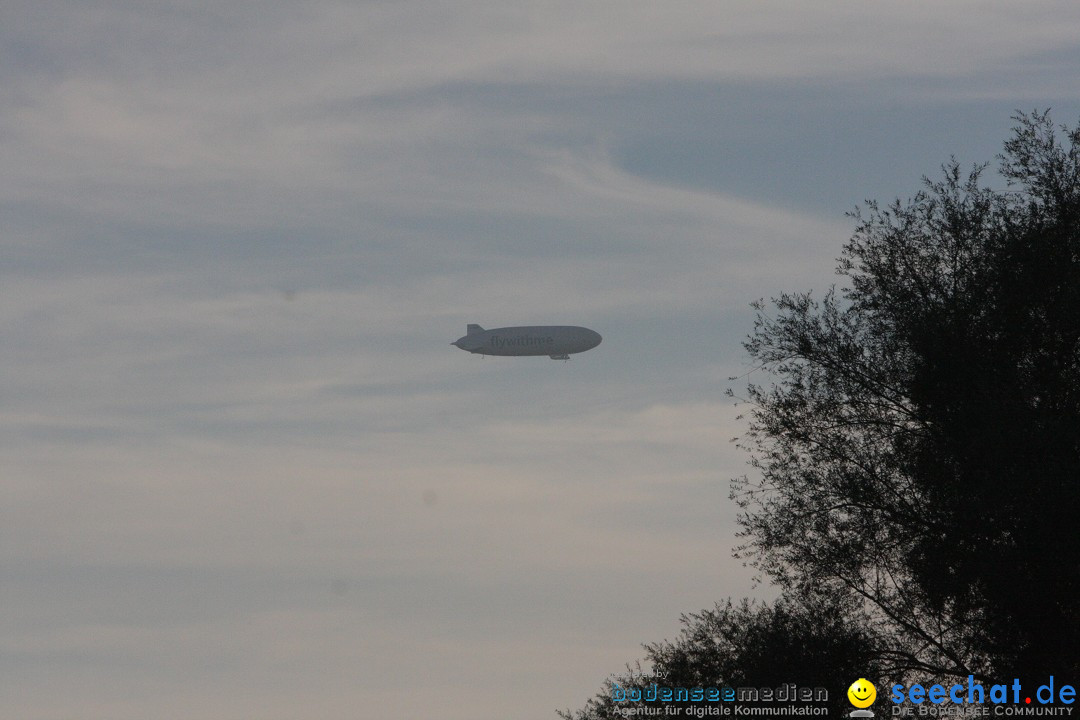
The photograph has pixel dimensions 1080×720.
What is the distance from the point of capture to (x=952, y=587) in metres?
34.6

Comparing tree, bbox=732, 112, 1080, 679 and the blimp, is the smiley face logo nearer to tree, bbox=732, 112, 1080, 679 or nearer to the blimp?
tree, bbox=732, 112, 1080, 679

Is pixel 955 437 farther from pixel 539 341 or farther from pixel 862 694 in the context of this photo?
pixel 539 341

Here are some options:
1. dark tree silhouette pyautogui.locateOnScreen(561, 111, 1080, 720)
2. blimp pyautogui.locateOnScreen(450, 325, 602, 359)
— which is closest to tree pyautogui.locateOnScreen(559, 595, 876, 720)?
dark tree silhouette pyautogui.locateOnScreen(561, 111, 1080, 720)

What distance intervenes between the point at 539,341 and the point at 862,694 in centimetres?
13570

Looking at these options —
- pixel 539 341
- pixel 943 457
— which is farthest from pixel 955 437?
pixel 539 341

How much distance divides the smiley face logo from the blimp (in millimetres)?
134445

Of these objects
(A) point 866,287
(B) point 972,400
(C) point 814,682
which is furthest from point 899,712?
(A) point 866,287

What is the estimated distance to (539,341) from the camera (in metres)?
171

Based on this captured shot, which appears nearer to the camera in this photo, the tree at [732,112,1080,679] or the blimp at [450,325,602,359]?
the tree at [732,112,1080,679]

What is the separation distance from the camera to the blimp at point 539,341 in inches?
6718

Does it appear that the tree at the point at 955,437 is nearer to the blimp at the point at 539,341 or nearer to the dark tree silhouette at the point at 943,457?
the dark tree silhouette at the point at 943,457

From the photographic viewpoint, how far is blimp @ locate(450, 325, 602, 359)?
560 ft

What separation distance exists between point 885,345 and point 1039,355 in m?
4.13

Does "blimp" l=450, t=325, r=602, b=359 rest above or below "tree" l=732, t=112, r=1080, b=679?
above
